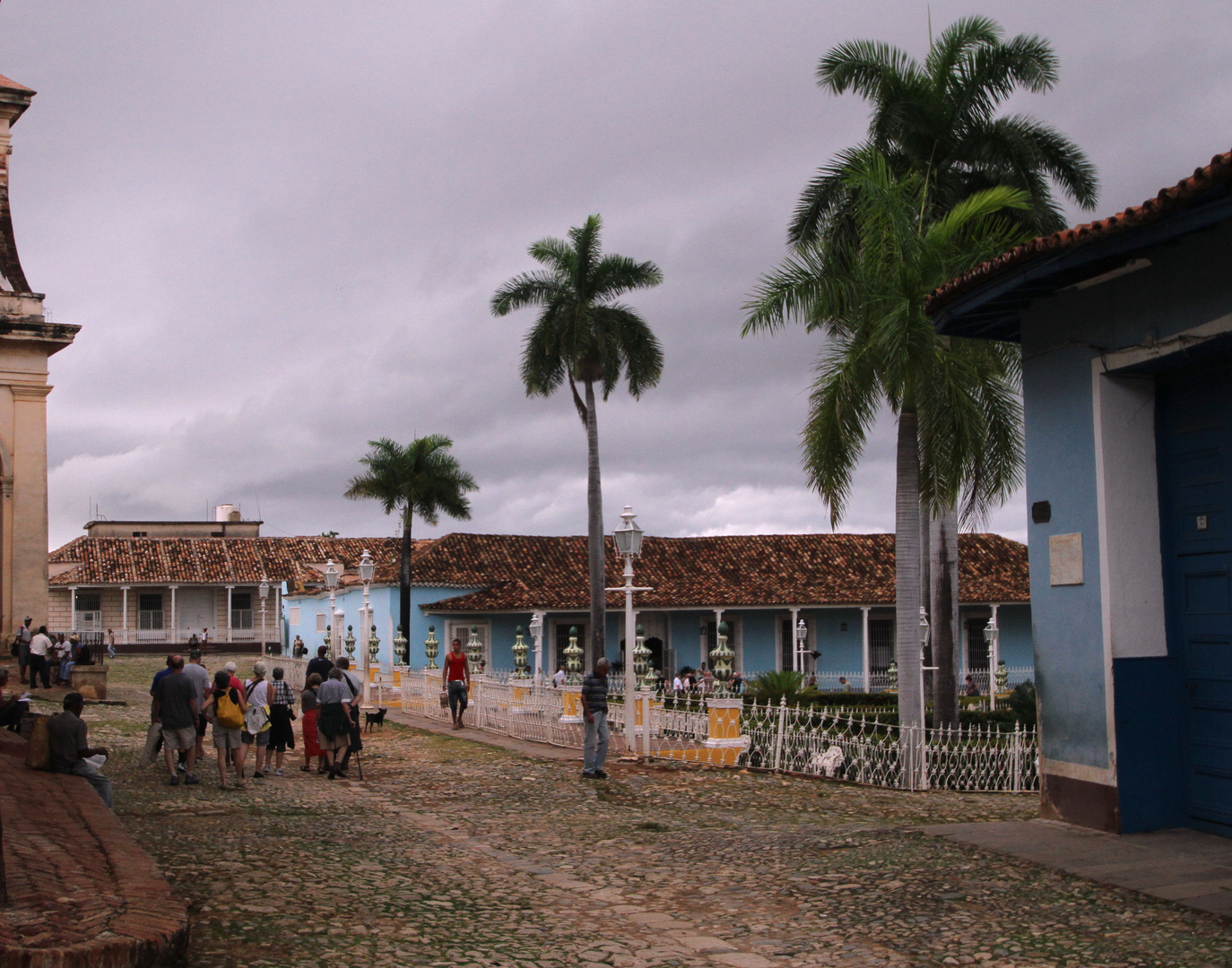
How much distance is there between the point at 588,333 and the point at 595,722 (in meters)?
16.9

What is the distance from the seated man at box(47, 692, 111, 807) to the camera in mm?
9016

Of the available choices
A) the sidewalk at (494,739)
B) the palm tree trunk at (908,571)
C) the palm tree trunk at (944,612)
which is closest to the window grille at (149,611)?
the sidewalk at (494,739)

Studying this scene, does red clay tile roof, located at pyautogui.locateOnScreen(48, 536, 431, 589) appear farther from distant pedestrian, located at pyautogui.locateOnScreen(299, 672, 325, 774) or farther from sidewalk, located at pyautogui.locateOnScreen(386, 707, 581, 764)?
distant pedestrian, located at pyautogui.locateOnScreen(299, 672, 325, 774)

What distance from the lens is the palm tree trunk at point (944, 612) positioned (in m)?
17.9

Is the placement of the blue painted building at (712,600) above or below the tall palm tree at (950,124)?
below

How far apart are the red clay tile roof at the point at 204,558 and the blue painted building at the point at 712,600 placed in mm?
8517

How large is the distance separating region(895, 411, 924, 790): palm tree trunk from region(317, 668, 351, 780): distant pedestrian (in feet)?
22.3

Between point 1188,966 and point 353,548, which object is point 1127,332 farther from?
point 353,548

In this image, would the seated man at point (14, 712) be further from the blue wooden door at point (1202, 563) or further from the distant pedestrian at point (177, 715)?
the blue wooden door at point (1202, 563)

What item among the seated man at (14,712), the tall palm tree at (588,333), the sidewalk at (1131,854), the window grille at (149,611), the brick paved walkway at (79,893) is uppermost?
the tall palm tree at (588,333)

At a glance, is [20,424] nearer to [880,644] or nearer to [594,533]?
[594,533]

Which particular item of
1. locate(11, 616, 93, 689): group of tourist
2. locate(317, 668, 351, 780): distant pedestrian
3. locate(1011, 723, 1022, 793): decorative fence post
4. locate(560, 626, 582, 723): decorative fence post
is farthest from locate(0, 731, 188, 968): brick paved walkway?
locate(11, 616, 93, 689): group of tourist

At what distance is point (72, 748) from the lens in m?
9.05

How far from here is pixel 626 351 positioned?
2988 centimetres
